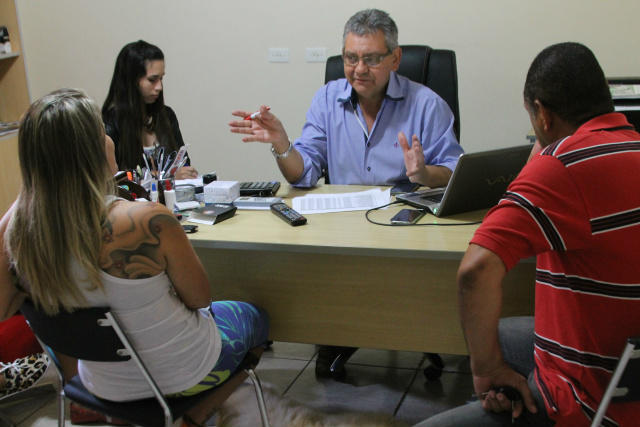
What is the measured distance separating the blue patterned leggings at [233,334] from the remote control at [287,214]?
0.28 m

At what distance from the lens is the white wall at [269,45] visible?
311cm

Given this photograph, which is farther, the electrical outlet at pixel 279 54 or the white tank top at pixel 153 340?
the electrical outlet at pixel 279 54

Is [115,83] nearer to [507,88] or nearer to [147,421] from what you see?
[147,421]

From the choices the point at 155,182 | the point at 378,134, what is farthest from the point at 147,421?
the point at 378,134

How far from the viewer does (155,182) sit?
1896mm

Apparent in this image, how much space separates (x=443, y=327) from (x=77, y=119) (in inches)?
45.8

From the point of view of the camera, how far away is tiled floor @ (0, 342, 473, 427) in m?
2.06

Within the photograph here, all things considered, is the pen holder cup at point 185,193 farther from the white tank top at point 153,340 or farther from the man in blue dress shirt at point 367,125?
the white tank top at point 153,340

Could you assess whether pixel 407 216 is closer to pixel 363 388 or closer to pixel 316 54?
pixel 363 388

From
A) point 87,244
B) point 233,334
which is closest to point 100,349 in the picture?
point 87,244

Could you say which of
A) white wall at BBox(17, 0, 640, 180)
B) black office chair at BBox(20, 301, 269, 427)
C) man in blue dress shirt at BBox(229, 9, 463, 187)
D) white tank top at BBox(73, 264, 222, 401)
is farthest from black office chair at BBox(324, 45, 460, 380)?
black office chair at BBox(20, 301, 269, 427)

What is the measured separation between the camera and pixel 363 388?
2174 mm

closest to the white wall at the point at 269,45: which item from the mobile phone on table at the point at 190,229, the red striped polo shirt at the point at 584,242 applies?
the mobile phone on table at the point at 190,229

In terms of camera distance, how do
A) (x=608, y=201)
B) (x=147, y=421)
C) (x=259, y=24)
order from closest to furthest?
(x=608, y=201)
(x=147, y=421)
(x=259, y=24)
